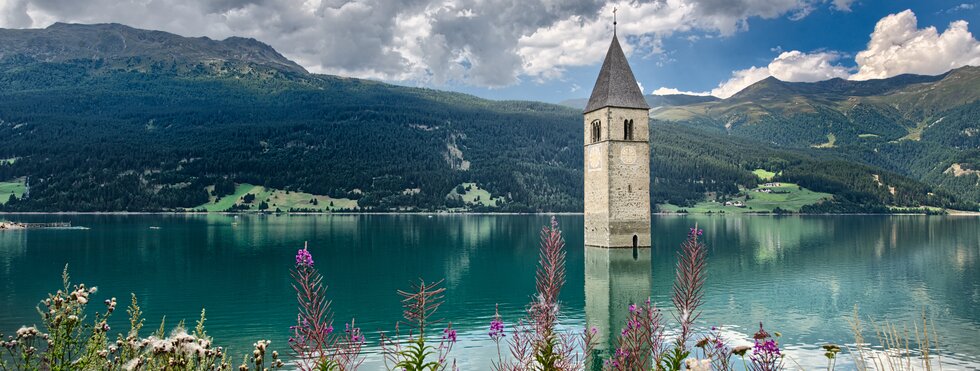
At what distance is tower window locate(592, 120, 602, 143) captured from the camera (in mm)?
55156

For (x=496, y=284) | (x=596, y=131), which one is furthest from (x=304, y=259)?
(x=596, y=131)

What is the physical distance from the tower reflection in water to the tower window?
8.81 metres

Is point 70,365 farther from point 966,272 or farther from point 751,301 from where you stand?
point 966,272

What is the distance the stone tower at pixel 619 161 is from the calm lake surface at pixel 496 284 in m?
2.58

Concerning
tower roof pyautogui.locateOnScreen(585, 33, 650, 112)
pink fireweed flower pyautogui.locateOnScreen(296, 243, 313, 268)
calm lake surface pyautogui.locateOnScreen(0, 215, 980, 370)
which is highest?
tower roof pyautogui.locateOnScreen(585, 33, 650, 112)

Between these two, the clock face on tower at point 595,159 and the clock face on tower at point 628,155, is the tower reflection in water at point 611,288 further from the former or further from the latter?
the clock face on tower at point 628,155

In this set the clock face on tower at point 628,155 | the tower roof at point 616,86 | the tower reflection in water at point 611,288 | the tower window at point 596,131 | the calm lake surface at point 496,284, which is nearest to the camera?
the tower reflection in water at point 611,288

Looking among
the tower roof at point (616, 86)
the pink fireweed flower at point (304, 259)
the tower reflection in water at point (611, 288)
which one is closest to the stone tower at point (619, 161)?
the tower roof at point (616, 86)

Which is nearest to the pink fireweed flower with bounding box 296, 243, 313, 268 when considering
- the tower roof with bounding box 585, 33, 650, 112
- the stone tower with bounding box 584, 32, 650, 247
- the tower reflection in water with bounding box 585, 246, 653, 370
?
the tower reflection in water with bounding box 585, 246, 653, 370

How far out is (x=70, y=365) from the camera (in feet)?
21.5

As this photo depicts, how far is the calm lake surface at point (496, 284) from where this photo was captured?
87.6 ft

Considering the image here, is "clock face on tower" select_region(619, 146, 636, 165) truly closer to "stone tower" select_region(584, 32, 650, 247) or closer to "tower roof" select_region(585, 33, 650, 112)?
"stone tower" select_region(584, 32, 650, 247)

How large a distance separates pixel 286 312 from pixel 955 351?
83.0ft

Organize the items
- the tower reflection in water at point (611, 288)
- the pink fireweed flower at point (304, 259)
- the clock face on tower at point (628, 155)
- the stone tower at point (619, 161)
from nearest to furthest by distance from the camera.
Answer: the pink fireweed flower at point (304, 259) < the tower reflection in water at point (611, 288) < the stone tower at point (619, 161) < the clock face on tower at point (628, 155)
